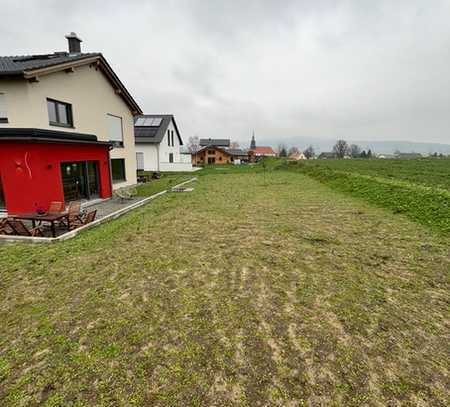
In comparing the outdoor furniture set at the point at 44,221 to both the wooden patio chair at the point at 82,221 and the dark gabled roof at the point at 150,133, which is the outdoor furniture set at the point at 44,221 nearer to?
the wooden patio chair at the point at 82,221

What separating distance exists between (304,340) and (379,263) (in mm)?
3286

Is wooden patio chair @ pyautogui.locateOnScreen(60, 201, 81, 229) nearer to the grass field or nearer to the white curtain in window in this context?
the white curtain in window

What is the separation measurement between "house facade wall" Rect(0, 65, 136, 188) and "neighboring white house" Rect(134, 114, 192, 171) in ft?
37.7

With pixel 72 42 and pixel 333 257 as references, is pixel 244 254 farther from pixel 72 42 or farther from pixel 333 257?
pixel 72 42

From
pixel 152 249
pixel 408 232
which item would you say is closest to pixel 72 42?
pixel 152 249

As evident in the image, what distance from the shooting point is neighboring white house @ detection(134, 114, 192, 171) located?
2909 cm

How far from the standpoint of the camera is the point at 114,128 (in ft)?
51.5

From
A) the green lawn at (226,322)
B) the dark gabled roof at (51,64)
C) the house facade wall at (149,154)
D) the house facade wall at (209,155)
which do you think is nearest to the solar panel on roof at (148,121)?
the house facade wall at (149,154)

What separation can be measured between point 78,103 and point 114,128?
12.1 ft

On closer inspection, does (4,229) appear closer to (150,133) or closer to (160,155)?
(160,155)

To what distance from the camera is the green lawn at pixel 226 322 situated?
254 cm

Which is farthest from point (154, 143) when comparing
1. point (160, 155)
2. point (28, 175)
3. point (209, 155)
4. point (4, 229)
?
point (209, 155)

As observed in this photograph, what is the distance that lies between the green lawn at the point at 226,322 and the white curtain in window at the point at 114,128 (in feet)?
33.7

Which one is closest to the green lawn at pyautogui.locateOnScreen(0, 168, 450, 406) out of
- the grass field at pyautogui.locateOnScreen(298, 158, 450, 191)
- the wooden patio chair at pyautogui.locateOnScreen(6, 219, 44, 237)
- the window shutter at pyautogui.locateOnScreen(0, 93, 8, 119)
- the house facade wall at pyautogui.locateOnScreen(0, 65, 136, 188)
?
the wooden patio chair at pyautogui.locateOnScreen(6, 219, 44, 237)
